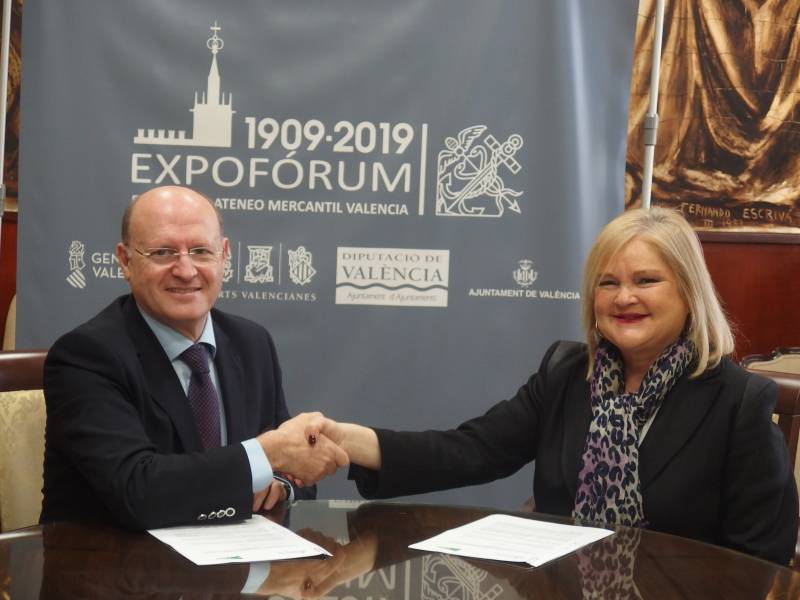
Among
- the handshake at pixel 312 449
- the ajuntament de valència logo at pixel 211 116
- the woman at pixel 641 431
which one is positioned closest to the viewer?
the handshake at pixel 312 449

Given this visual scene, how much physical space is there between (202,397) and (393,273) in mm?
1345

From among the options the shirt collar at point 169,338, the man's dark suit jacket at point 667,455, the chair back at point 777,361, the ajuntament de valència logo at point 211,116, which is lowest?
the man's dark suit jacket at point 667,455

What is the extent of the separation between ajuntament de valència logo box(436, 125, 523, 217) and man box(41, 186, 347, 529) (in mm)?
1141

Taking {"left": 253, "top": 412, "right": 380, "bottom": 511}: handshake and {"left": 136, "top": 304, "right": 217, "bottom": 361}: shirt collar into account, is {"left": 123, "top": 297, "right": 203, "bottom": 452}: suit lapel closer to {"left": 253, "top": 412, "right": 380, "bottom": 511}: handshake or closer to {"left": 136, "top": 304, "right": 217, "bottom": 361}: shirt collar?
{"left": 136, "top": 304, "right": 217, "bottom": 361}: shirt collar

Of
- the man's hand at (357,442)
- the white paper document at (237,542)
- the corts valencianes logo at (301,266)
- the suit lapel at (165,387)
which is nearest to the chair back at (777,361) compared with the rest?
the corts valencianes logo at (301,266)

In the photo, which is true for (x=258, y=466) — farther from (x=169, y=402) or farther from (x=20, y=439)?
(x=20, y=439)

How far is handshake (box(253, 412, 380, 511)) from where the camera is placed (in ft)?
7.66

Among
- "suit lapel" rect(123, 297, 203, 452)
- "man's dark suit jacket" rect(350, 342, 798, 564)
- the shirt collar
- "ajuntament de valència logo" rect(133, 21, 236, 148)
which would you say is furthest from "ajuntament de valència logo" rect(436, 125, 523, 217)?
"suit lapel" rect(123, 297, 203, 452)

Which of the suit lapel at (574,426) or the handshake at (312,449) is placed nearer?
the handshake at (312,449)

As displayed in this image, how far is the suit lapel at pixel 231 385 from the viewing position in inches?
105

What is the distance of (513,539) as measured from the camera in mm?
2094

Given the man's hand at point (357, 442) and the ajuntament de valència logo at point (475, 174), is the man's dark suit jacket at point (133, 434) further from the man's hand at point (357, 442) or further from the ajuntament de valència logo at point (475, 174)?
the ajuntament de valència logo at point (475, 174)

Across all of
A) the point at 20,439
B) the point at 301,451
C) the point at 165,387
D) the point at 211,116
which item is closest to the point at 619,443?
the point at 301,451

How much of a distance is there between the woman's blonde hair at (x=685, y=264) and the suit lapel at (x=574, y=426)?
0.30 metres
